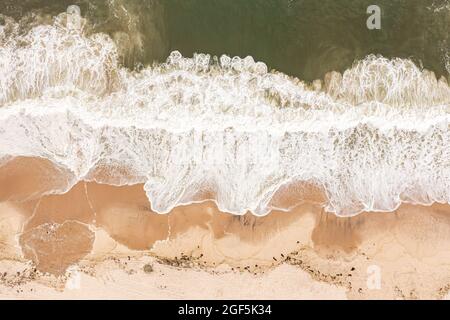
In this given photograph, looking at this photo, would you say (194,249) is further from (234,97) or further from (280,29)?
(280,29)

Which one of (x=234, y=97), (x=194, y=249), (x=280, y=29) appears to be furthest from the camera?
(x=280, y=29)

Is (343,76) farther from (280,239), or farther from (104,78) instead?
(104,78)

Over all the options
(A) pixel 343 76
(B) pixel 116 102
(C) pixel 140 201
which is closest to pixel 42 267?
(C) pixel 140 201

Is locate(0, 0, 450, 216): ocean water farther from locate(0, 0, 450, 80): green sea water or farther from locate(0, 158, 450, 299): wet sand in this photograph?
locate(0, 158, 450, 299): wet sand

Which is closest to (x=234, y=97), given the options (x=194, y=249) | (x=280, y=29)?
(x=280, y=29)

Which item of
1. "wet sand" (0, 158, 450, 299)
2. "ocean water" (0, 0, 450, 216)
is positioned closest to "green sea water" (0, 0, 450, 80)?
"ocean water" (0, 0, 450, 216)

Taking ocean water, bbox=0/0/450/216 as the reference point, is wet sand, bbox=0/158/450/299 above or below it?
below
